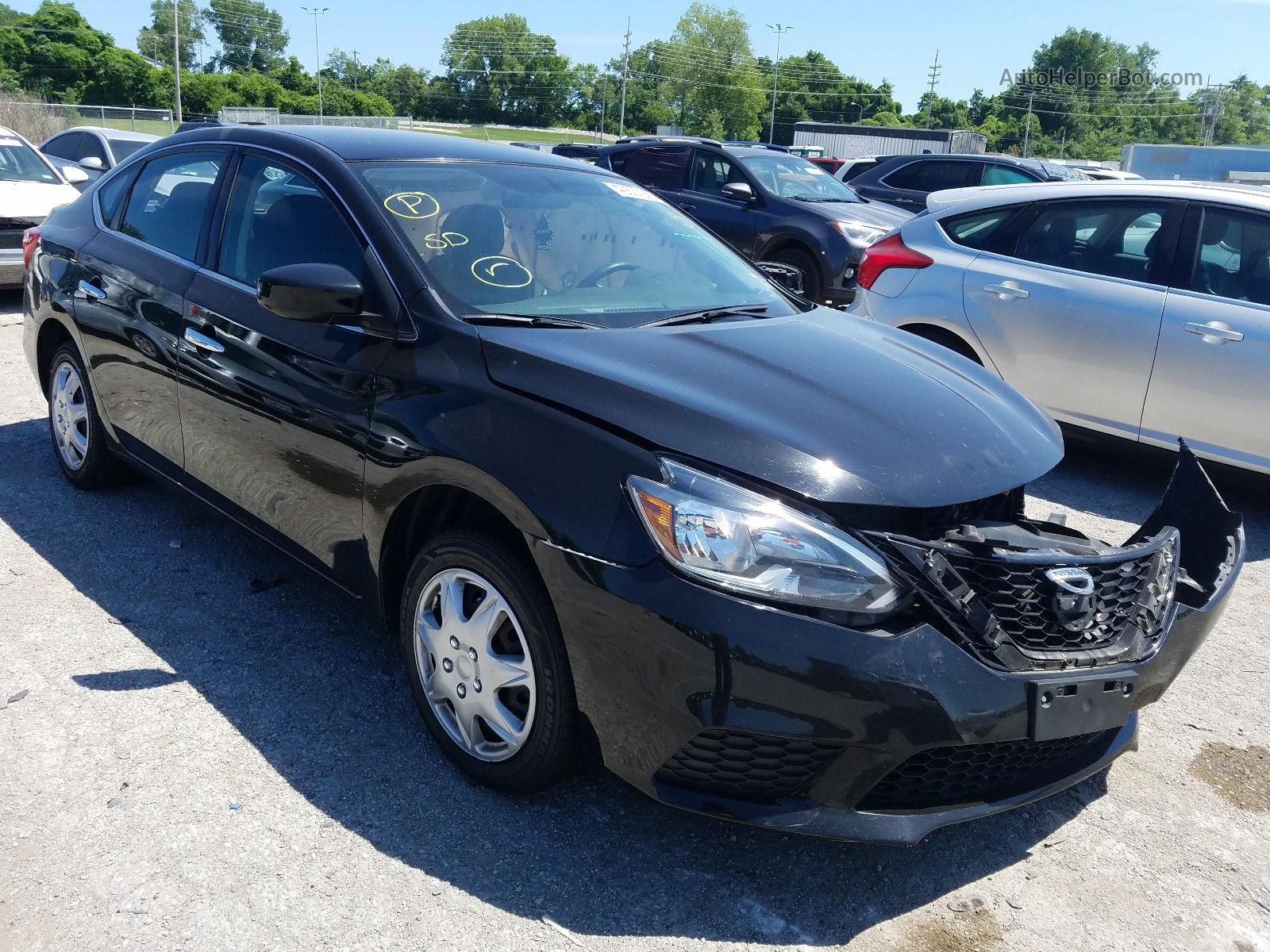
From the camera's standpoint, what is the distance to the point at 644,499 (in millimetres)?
2287

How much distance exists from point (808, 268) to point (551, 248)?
23.7ft

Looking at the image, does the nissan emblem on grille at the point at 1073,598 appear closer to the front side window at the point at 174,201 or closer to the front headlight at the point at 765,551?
the front headlight at the point at 765,551

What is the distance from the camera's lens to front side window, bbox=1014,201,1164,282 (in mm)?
5445

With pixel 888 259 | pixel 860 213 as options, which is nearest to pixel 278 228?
pixel 888 259

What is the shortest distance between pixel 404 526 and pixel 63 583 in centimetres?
184

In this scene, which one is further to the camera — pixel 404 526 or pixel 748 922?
pixel 404 526

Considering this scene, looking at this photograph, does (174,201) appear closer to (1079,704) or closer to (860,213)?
(1079,704)

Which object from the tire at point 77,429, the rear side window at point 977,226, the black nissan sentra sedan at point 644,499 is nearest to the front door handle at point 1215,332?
the rear side window at point 977,226

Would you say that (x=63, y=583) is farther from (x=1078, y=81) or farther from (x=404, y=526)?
(x=1078, y=81)

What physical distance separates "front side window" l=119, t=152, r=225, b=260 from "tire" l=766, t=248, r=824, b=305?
22.0 feet

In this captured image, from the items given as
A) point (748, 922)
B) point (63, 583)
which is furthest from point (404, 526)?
point (63, 583)

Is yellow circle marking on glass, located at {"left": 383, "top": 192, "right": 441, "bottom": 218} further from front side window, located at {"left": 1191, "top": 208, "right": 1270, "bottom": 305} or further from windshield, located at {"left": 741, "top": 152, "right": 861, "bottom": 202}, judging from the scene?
windshield, located at {"left": 741, "top": 152, "right": 861, "bottom": 202}

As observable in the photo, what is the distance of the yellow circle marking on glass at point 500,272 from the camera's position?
10.1ft

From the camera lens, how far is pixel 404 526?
2928 mm
